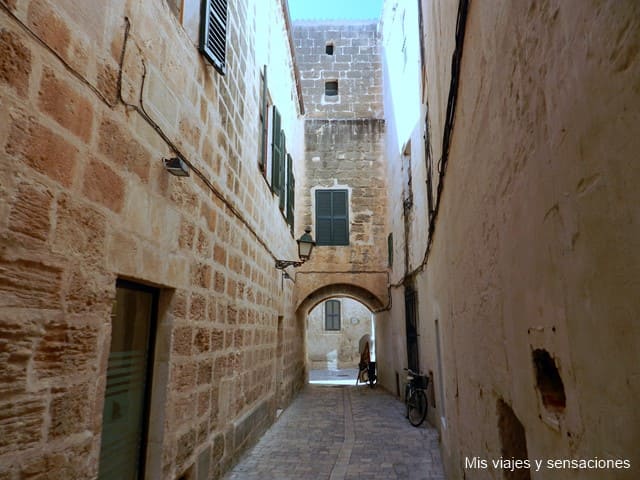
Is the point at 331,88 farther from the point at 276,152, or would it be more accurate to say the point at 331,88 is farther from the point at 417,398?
the point at 417,398

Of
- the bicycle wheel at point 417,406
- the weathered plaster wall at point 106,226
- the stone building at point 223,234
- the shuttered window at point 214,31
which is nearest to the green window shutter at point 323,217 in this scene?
the bicycle wheel at point 417,406

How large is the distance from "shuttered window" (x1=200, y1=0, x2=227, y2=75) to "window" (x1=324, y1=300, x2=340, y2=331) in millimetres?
19167

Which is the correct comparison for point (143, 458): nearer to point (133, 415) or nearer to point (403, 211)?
point (133, 415)

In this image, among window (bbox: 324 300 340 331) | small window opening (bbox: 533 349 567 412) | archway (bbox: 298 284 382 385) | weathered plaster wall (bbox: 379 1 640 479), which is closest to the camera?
weathered plaster wall (bbox: 379 1 640 479)

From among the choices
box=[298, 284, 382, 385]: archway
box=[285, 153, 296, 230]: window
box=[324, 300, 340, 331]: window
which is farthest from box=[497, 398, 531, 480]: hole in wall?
box=[324, 300, 340, 331]: window

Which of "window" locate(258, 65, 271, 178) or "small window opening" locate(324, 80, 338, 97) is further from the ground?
"small window opening" locate(324, 80, 338, 97)

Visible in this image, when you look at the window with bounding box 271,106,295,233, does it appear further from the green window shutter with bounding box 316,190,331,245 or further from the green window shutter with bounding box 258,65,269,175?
the green window shutter with bounding box 316,190,331,245

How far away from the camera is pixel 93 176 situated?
2.16 metres

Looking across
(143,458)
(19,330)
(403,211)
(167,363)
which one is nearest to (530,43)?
(19,330)

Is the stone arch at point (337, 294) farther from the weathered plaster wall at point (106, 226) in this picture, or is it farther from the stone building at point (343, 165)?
the weathered plaster wall at point (106, 226)

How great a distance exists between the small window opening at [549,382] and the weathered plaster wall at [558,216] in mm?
29

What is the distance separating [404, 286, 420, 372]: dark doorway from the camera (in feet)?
29.5

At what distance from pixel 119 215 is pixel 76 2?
3.34 feet

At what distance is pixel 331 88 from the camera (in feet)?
47.2
